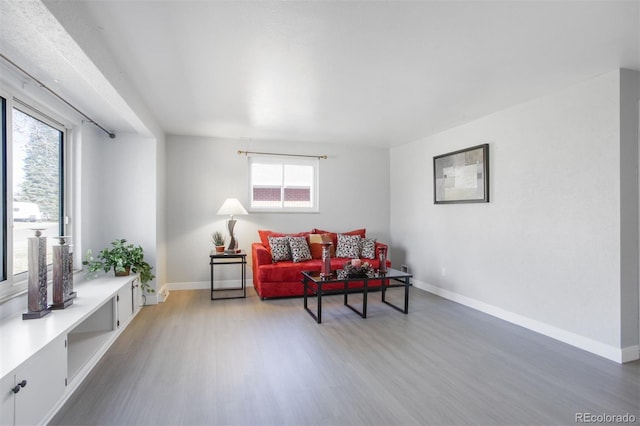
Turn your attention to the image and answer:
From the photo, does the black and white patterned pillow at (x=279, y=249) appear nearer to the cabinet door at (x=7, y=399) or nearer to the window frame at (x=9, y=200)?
the window frame at (x=9, y=200)

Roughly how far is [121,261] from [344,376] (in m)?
2.81

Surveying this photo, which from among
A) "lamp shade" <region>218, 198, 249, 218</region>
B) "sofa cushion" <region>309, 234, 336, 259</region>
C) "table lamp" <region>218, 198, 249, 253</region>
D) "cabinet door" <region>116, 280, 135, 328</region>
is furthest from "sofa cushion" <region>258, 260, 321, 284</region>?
"cabinet door" <region>116, 280, 135, 328</region>

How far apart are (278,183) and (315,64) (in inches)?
124

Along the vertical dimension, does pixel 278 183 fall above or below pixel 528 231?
above

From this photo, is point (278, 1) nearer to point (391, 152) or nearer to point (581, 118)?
point (581, 118)

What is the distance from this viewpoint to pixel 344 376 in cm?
245

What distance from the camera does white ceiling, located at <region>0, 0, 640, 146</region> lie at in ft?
6.49

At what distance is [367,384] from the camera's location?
2.33 m

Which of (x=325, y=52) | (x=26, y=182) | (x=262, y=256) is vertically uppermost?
(x=325, y=52)

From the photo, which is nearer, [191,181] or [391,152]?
[191,181]

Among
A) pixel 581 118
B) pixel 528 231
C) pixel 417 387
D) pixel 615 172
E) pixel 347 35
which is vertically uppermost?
pixel 347 35

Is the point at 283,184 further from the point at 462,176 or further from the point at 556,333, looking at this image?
the point at 556,333

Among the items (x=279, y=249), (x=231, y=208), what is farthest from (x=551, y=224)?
(x=231, y=208)

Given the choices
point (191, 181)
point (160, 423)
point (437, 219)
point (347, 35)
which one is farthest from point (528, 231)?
point (191, 181)
